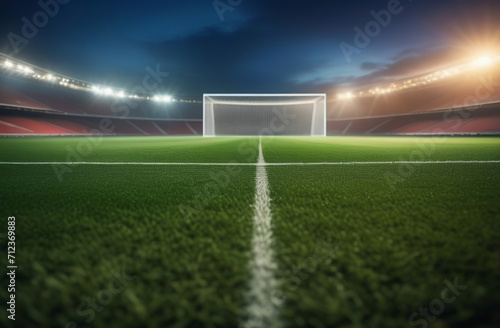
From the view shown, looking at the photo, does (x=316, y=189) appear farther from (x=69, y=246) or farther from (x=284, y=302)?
(x=69, y=246)

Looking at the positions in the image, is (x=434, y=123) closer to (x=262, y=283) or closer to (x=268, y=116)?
(x=268, y=116)

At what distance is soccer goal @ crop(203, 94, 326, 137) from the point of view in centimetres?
3147

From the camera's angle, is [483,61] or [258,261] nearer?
[258,261]

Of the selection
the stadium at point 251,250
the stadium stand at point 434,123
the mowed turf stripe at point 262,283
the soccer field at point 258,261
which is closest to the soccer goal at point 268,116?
the stadium stand at point 434,123

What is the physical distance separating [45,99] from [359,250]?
135 ft

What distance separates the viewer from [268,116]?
35.9m

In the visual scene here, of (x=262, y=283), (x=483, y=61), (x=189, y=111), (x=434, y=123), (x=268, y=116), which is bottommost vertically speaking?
(x=262, y=283)

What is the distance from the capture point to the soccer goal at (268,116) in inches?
1239

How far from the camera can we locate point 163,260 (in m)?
0.92

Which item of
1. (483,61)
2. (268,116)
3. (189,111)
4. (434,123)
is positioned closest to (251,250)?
(268,116)

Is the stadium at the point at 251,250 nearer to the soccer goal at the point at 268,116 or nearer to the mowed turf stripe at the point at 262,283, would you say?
the mowed turf stripe at the point at 262,283

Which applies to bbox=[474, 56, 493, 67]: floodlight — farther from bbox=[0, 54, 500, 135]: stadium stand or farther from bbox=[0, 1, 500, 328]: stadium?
bbox=[0, 1, 500, 328]: stadium

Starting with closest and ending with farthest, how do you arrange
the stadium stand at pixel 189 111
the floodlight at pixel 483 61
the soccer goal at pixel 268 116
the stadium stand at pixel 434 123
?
the stadium stand at pixel 434 123
the stadium stand at pixel 189 111
the floodlight at pixel 483 61
the soccer goal at pixel 268 116

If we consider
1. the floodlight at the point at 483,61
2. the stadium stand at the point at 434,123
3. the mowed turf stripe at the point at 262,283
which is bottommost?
the mowed turf stripe at the point at 262,283
